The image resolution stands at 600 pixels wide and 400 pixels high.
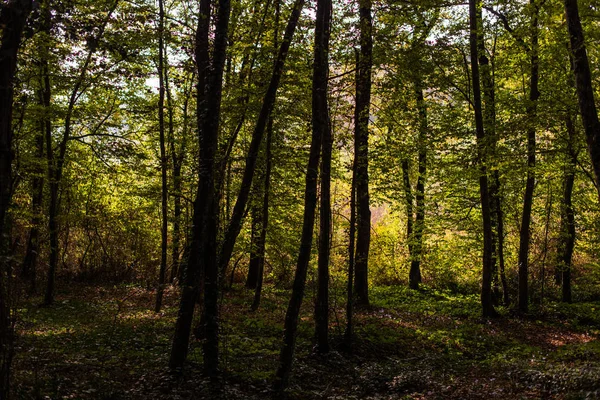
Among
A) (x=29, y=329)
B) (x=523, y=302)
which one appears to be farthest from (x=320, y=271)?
(x=523, y=302)

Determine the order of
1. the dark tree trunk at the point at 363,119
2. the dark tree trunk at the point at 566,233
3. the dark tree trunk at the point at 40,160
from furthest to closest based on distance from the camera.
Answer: the dark tree trunk at the point at 566,233 < the dark tree trunk at the point at 363,119 < the dark tree trunk at the point at 40,160

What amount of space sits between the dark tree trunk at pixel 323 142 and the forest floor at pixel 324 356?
44 cm

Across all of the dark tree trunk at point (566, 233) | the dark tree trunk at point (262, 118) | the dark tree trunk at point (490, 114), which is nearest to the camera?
the dark tree trunk at point (262, 118)

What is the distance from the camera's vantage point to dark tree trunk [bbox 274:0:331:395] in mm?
7617

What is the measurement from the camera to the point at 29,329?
10969 millimetres

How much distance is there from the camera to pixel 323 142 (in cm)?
947

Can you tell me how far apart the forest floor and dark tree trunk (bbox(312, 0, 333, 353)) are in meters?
0.44

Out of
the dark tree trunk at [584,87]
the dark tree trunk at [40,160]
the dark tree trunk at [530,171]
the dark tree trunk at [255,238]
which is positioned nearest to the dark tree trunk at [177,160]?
the dark tree trunk at [255,238]

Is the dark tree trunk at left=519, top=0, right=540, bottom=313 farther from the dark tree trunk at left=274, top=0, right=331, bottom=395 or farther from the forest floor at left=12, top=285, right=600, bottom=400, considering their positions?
the dark tree trunk at left=274, top=0, right=331, bottom=395

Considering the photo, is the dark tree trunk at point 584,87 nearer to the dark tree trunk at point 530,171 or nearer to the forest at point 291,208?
the forest at point 291,208

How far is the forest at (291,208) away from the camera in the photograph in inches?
296

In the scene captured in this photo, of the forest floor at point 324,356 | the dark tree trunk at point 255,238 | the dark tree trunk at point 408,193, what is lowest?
the forest floor at point 324,356

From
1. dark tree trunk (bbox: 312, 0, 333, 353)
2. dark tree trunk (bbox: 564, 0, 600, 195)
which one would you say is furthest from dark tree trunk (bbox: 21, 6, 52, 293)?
dark tree trunk (bbox: 564, 0, 600, 195)

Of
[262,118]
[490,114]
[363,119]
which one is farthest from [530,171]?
[262,118]
